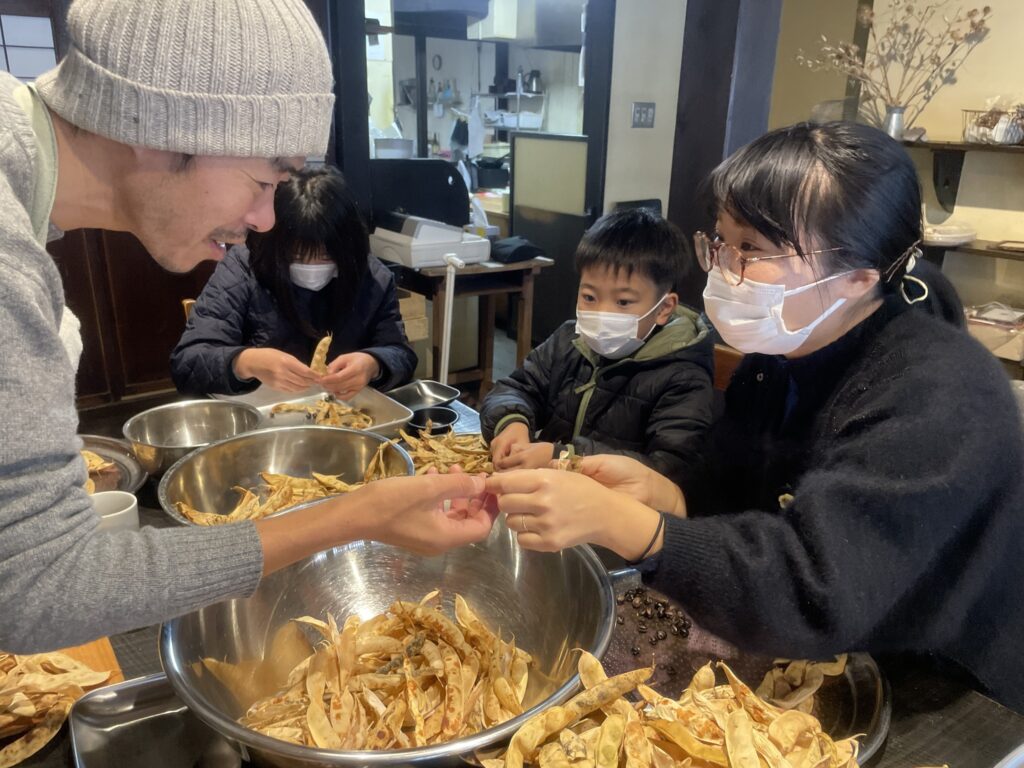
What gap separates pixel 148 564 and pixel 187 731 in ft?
0.84

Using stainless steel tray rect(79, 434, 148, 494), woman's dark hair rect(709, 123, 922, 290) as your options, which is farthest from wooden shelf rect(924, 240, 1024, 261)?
stainless steel tray rect(79, 434, 148, 494)

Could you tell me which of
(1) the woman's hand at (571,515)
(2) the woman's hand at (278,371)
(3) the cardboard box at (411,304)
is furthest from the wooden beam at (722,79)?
(1) the woman's hand at (571,515)

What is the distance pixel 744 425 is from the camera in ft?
4.79

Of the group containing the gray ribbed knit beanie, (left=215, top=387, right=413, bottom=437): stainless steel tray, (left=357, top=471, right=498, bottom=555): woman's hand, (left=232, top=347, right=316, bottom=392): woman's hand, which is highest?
the gray ribbed knit beanie

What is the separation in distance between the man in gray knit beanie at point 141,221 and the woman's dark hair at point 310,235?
1022 mm

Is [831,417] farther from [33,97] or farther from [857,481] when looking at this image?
[33,97]

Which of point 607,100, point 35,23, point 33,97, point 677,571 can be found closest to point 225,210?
point 33,97

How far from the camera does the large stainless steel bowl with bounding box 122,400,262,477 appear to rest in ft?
5.67

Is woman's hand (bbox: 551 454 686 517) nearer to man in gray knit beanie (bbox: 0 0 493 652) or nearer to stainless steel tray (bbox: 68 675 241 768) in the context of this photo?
man in gray knit beanie (bbox: 0 0 493 652)

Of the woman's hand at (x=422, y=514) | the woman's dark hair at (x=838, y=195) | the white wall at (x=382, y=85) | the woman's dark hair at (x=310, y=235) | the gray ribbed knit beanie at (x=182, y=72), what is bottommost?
the woman's hand at (x=422, y=514)

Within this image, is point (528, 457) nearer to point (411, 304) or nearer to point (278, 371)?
point (278, 371)

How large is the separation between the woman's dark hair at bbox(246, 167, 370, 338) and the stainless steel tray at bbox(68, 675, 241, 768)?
1407 mm

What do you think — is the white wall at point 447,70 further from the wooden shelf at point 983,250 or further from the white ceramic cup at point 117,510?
the white ceramic cup at point 117,510

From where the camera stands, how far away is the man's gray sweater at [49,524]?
0.70 m
